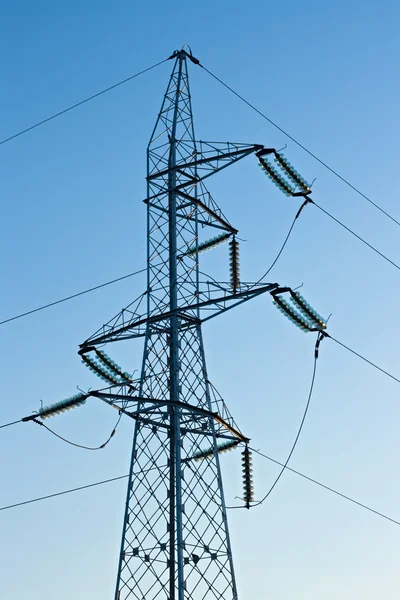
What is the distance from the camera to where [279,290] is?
86.3 ft

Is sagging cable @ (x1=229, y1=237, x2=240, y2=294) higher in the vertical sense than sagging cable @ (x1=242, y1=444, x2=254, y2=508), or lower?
higher

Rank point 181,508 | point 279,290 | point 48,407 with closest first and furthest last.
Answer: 1. point 181,508
2. point 279,290
3. point 48,407

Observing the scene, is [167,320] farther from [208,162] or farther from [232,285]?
[208,162]

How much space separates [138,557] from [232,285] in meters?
8.28

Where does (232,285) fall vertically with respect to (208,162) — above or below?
below

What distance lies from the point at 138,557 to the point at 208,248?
11.7m

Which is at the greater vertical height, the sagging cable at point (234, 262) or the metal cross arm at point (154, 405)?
the sagging cable at point (234, 262)

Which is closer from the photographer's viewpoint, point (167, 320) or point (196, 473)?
point (196, 473)

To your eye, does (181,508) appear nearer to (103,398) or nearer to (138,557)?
(138,557)

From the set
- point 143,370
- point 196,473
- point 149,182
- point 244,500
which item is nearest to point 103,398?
point 143,370

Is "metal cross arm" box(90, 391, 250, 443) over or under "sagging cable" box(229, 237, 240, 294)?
under

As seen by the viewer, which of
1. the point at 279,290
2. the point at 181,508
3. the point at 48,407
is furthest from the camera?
the point at 48,407

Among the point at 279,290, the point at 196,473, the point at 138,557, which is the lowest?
the point at 138,557

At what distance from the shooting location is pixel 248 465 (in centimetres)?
2894
